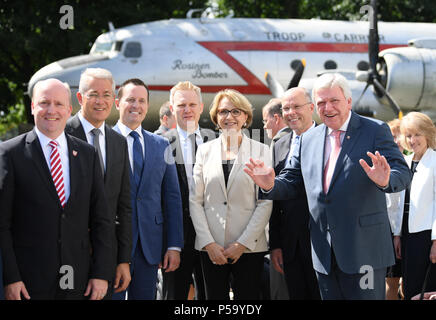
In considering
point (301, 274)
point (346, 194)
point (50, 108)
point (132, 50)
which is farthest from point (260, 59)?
point (50, 108)

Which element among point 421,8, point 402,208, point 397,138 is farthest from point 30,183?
point 421,8

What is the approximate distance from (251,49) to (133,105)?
9957mm

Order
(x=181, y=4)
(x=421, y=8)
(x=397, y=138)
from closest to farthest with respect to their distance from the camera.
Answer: (x=397, y=138) → (x=181, y=4) → (x=421, y=8)

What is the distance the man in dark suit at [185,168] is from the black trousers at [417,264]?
65.5 inches

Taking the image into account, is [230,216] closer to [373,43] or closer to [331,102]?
[331,102]

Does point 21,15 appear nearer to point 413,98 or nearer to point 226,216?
point 413,98

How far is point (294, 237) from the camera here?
3873mm

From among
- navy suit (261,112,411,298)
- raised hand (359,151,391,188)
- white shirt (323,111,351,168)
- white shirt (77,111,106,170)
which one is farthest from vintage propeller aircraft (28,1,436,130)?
raised hand (359,151,391,188)

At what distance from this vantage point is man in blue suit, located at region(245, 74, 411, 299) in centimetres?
313

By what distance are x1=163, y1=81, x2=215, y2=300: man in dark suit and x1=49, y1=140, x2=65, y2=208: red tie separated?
1426 millimetres

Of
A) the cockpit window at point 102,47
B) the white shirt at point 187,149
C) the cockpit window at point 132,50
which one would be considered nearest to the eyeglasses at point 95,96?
the white shirt at point 187,149

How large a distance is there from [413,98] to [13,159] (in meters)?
10.4

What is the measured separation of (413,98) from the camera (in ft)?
38.2

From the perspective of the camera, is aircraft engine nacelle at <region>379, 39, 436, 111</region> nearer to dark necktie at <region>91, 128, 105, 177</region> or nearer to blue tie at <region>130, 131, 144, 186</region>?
blue tie at <region>130, 131, 144, 186</region>
